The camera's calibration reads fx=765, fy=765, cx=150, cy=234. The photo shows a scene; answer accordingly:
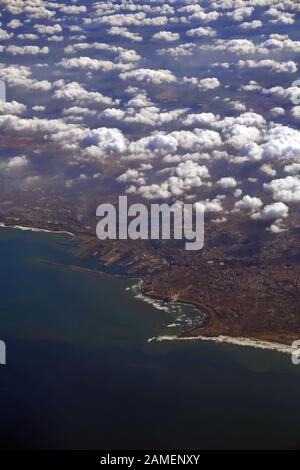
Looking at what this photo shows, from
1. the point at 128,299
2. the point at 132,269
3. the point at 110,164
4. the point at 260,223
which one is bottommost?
the point at 128,299

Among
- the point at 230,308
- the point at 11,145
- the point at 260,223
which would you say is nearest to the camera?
the point at 230,308

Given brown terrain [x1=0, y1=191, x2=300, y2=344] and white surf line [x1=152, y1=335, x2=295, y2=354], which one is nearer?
white surf line [x1=152, y1=335, x2=295, y2=354]

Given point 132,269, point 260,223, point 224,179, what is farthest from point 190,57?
point 132,269

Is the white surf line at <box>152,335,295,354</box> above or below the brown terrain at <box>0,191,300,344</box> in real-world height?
below

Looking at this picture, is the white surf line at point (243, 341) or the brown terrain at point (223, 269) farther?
the brown terrain at point (223, 269)

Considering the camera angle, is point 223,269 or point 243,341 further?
point 223,269

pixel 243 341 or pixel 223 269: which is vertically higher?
pixel 223 269

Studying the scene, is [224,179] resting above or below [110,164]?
below

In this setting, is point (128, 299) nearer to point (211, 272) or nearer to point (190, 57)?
point (211, 272)

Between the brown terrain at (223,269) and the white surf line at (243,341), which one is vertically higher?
the brown terrain at (223,269)

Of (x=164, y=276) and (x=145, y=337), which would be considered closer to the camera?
(x=145, y=337)

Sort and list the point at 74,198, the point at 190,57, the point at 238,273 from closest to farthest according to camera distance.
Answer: the point at 238,273, the point at 74,198, the point at 190,57
